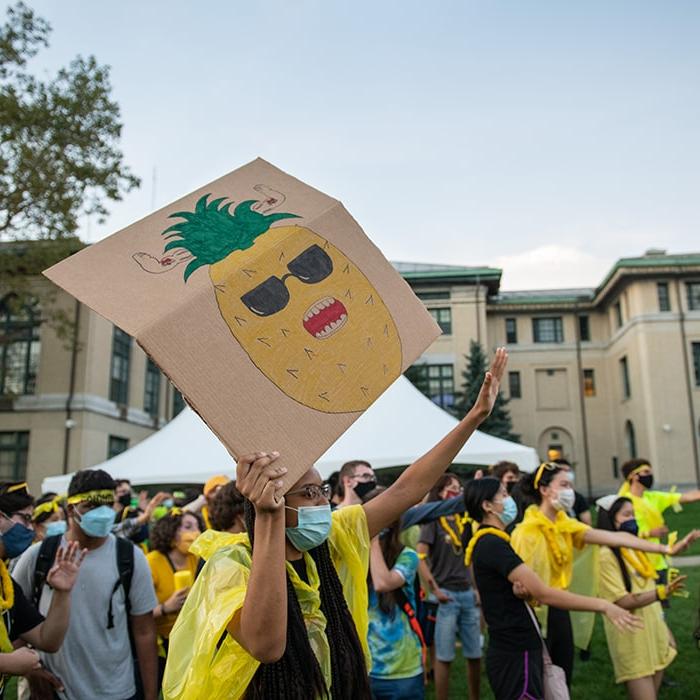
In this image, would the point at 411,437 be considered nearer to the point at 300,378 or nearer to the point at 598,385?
the point at 300,378

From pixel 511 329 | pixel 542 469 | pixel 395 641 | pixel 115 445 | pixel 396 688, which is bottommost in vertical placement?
pixel 396 688

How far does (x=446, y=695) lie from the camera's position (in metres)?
6.26

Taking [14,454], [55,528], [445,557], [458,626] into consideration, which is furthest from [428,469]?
[14,454]

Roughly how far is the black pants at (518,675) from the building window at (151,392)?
33.9m

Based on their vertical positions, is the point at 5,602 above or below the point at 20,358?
below

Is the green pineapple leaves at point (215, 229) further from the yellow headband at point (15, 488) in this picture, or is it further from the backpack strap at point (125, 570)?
the yellow headband at point (15, 488)

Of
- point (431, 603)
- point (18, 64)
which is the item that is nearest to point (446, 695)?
point (431, 603)

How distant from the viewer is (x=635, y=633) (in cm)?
519

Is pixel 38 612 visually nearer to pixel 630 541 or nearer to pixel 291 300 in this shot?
pixel 291 300

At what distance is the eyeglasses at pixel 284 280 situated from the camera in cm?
189

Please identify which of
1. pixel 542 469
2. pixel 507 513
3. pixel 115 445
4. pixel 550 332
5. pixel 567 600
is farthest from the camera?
pixel 550 332

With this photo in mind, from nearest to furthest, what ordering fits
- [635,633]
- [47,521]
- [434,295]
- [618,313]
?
[635,633]
[47,521]
[434,295]
[618,313]

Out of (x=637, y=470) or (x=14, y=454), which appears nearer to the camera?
(x=637, y=470)

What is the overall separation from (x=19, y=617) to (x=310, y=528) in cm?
214
